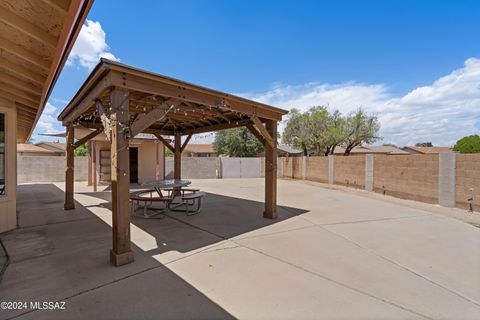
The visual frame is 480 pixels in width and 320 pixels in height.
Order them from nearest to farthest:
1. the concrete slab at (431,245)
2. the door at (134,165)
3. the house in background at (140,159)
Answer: the concrete slab at (431,245), the house in background at (140,159), the door at (134,165)

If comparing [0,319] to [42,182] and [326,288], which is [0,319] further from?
[42,182]

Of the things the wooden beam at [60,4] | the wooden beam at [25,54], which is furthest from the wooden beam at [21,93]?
the wooden beam at [60,4]

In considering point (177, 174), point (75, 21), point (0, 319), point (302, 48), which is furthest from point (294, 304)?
point (302, 48)

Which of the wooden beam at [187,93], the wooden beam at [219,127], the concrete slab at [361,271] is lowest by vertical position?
the concrete slab at [361,271]

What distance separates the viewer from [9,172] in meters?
4.65

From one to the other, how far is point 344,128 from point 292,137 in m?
4.81

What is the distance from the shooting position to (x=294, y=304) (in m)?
2.29

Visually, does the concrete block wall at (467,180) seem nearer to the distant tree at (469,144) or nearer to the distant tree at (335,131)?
the distant tree at (335,131)

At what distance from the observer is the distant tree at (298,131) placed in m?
22.8

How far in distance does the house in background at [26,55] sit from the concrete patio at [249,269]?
1.37 metres

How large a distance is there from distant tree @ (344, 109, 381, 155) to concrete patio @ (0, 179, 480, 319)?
1714cm

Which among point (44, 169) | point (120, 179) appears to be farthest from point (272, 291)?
point (44, 169)

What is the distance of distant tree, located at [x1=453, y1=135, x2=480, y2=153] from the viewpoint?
24.4m

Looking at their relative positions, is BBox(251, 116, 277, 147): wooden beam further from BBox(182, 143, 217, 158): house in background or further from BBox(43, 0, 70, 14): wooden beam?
BBox(182, 143, 217, 158): house in background
